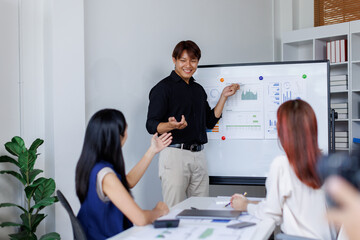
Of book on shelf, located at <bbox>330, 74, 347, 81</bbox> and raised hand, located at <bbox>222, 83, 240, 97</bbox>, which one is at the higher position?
book on shelf, located at <bbox>330, 74, 347, 81</bbox>

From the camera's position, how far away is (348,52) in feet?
17.1

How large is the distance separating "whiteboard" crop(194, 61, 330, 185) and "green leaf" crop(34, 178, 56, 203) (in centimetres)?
Answer: 147

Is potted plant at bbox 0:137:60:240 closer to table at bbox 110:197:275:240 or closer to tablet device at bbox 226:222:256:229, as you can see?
table at bbox 110:197:275:240

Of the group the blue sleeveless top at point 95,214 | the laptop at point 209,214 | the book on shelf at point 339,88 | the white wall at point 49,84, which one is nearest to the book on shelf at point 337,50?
the book on shelf at point 339,88

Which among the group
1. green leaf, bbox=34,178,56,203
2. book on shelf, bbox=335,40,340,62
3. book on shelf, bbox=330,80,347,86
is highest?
book on shelf, bbox=335,40,340,62

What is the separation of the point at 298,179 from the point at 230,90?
1.91m

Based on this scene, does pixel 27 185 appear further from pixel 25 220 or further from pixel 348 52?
pixel 348 52

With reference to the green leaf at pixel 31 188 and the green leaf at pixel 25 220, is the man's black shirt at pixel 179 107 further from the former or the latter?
the green leaf at pixel 25 220

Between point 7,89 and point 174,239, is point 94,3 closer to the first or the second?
point 7,89

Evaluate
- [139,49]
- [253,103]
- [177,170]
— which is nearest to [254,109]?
[253,103]

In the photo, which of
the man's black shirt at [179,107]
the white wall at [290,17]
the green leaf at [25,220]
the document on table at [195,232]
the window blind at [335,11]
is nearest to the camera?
the document on table at [195,232]

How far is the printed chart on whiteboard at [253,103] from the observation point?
3613mm

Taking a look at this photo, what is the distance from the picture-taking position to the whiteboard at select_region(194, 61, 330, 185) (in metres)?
3.57

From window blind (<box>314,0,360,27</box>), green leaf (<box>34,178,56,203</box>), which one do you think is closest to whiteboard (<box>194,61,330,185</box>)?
green leaf (<box>34,178,56,203</box>)
